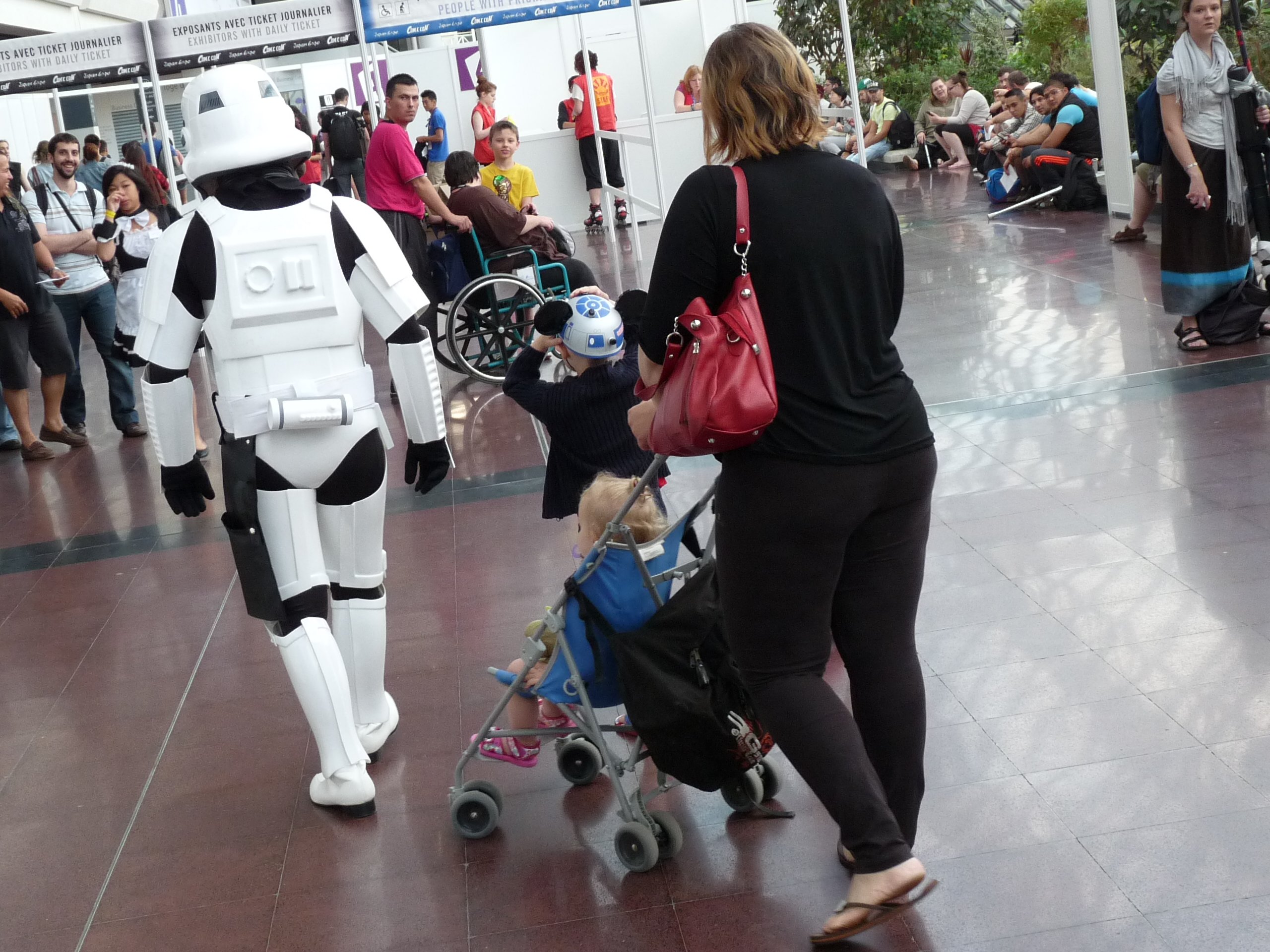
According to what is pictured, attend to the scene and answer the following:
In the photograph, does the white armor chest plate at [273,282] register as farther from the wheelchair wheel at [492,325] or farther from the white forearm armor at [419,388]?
the wheelchair wheel at [492,325]

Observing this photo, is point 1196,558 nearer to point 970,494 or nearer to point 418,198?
point 970,494

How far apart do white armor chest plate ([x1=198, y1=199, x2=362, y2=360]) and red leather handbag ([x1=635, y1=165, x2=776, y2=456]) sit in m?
1.27

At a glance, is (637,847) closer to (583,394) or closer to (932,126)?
(583,394)

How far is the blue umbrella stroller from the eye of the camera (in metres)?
2.98

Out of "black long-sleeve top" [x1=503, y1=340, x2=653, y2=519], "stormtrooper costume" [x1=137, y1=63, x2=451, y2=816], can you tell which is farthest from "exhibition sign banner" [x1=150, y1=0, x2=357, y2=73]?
"stormtrooper costume" [x1=137, y1=63, x2=451, y2=816]

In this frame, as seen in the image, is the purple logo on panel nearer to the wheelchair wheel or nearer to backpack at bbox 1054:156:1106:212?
backpack at bbox 1054:156:1106:212

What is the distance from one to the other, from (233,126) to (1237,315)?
18.0 ft

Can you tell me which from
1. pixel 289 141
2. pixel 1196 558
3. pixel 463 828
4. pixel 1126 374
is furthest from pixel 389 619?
pixel 1126 374

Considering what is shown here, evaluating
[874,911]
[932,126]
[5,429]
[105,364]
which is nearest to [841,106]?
[932,126]

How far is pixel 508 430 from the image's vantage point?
299 inches

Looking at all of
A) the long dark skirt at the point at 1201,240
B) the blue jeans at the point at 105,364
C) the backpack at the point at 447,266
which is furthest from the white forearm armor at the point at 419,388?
the blue jeans at the point at 105,364

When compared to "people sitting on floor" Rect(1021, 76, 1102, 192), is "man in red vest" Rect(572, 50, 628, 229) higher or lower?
higher

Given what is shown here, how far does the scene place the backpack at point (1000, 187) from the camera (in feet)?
46.4

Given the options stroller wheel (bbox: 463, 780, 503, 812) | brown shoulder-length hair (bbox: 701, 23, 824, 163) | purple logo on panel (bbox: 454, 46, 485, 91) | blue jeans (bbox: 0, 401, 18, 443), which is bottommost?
stroller wheel (bbox: 463, 780, 503, 812)
